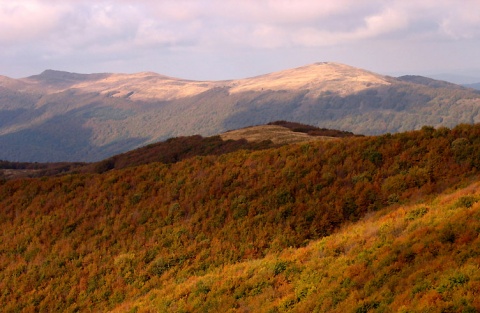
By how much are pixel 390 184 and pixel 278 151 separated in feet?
25.8

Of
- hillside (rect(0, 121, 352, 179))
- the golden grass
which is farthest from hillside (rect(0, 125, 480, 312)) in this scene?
hillside (rect(0, 121, 352, 179))

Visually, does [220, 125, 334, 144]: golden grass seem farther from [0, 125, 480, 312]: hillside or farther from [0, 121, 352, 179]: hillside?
[0, 125, 480, 312]: hillside

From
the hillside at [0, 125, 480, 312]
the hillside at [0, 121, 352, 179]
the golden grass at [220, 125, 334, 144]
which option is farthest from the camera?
the hillside at [0, 121, 352, 179]

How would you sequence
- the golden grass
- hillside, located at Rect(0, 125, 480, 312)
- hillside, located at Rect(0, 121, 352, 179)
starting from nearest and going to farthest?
hillside, located at Rect(0, 125, 480, 312) → the golden grass → hillside, located at Rect(0, 121, 352, 179)

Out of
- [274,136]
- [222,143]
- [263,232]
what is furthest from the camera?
[222,143]

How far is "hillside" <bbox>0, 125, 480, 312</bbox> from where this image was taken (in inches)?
420

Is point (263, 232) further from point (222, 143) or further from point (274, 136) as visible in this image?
point (222, 143)

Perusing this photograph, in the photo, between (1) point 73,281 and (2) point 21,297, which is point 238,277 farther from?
(2) point 21,297

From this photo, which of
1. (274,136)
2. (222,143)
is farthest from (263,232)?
(222,143)

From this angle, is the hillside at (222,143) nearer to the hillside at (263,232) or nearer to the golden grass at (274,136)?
the golden grass at (274,136)

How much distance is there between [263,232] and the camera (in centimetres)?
1753

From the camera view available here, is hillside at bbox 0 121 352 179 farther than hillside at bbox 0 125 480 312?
Yes

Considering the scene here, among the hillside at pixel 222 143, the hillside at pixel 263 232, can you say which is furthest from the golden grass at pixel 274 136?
the hillside at pixel 263 232

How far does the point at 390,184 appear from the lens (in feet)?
60.9
